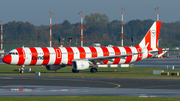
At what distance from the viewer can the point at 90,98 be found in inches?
968

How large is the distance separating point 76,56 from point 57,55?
3.30 m

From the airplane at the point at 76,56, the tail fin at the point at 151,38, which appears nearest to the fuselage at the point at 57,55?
the airplane at the point at 76,56

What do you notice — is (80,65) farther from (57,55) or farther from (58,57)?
(57,55)

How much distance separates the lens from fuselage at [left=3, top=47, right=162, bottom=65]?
176 ft

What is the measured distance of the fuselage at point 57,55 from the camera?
53781 mm

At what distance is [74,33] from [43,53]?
13620 centimetres

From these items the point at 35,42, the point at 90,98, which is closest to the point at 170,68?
the point at 90,98

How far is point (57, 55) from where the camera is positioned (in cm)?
5584

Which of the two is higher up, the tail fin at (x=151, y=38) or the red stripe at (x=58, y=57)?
the tail fin at (x=151, y=38)

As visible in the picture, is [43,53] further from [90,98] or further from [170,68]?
[90,98]

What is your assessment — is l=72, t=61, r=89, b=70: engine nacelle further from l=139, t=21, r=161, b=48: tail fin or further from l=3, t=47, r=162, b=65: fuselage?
l=139, t=21, r=161, b=48: tail fin

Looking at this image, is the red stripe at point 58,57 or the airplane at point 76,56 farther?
the red stripe at point 58,57

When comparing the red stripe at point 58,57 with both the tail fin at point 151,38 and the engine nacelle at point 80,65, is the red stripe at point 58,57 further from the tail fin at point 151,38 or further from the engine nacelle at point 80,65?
the tail fin at point 151,38

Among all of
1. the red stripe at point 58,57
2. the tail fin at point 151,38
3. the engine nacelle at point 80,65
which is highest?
the tail fin at point 151,38
